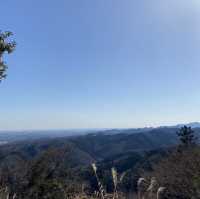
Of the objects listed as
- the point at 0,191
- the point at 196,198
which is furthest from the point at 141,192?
the point at 0,191

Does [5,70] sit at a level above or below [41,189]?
above

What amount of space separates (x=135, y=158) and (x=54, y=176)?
126 m

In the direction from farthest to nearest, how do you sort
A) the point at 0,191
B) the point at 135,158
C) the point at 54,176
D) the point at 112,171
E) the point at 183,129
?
1. the point at 135,158
2. the point at 183,129
3. the point at 54,176
4. the point at 0,191
5. the point at 112,171

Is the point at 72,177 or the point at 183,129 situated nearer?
the point at 72,177

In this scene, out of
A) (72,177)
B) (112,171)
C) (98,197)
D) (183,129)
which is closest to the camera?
(112,171)

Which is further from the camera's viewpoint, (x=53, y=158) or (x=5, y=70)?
(x=53, y=158)

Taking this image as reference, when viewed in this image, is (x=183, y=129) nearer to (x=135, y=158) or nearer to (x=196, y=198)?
(x=196, y=198)

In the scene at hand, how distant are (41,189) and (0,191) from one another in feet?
72.1

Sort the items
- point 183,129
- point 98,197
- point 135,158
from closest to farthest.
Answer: point 98,197 < point 183,129 < point 135,158

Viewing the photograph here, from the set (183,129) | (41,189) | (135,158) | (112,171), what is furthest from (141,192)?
(135,158)

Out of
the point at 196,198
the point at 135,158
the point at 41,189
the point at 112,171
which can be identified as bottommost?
the point at 135,158

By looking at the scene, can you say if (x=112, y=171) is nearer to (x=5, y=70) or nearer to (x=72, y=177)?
(x=5, y=70)

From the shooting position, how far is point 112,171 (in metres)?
3.71

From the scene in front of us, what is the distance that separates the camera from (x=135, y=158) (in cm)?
15512
